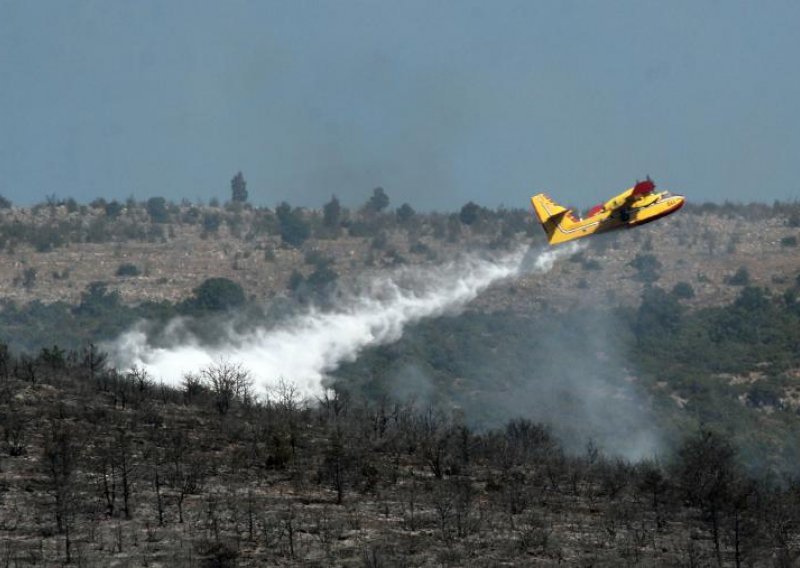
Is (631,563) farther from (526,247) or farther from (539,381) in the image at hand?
(526,247)

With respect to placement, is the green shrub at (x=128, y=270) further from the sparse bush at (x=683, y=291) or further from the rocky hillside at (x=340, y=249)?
the sparse bush at (x=683, y=291)

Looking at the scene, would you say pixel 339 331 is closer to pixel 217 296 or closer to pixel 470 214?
pixel 217 296

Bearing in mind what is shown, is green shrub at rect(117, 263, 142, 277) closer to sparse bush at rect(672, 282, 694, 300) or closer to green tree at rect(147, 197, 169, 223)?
green tree at rect(147, 197, 169, 223)

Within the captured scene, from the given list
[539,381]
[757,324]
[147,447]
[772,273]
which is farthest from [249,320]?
[147,447]

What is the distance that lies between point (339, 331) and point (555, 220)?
47922 mm

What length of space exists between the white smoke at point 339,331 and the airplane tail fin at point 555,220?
2790cm

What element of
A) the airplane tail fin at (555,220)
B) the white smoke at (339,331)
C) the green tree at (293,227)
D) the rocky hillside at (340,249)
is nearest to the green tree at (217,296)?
the rocky hillside at (340,249)

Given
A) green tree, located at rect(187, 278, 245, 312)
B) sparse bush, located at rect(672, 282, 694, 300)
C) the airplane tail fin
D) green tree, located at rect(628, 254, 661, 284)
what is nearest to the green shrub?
green tree, located at rect(187, 278, 245, 312)

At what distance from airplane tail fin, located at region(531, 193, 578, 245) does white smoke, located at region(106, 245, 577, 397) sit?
91.6 ft

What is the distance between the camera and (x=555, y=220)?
89125 mm

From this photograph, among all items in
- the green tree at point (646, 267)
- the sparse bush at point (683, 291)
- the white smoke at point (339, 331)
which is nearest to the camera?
the white smoke at point (339, 331)

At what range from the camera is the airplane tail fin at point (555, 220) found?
88012 millimetres

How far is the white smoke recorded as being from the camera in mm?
116188

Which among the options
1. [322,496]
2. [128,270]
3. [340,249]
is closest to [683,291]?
[340,249]
